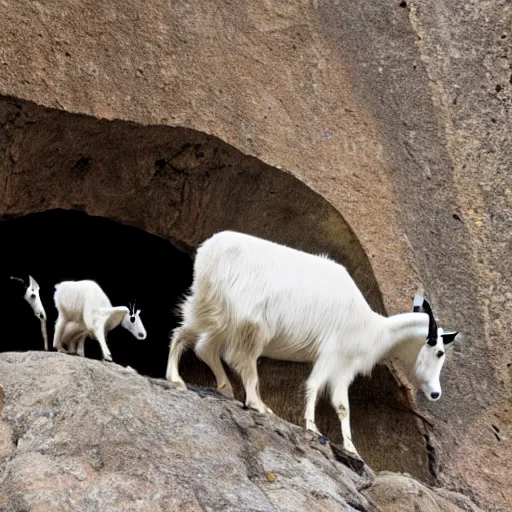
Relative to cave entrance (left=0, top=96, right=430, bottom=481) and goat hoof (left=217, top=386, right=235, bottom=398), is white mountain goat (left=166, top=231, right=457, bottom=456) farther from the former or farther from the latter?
cave entrance (left=0, top=96, right=430, bottom=481)

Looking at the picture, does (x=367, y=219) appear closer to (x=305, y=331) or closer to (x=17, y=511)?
(x=305, y=331)

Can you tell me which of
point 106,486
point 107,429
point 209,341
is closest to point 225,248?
point 209,341

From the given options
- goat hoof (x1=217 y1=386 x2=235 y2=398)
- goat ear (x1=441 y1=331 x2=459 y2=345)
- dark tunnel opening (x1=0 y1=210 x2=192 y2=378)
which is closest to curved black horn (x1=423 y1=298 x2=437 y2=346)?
goat ear (x1=441 y1=331 x2=459 y2=345)

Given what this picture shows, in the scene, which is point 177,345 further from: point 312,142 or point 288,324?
point 312,142

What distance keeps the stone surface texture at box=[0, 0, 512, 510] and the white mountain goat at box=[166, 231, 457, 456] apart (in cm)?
60

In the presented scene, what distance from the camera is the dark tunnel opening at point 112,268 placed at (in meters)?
7.82

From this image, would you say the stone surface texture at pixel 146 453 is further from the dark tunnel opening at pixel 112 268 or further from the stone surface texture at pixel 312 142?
the dark tunnel opening at pixel 112 268

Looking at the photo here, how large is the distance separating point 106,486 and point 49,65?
2.63m

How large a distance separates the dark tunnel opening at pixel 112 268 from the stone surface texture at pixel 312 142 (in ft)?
3.56

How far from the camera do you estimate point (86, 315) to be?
21.0ft

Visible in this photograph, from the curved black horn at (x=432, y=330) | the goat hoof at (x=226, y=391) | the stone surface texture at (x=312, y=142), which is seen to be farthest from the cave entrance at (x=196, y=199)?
the goat hoof at (x=226, y=391)

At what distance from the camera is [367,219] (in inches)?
265

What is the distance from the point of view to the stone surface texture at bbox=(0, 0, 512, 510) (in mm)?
6168

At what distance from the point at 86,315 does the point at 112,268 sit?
168 centimetres
